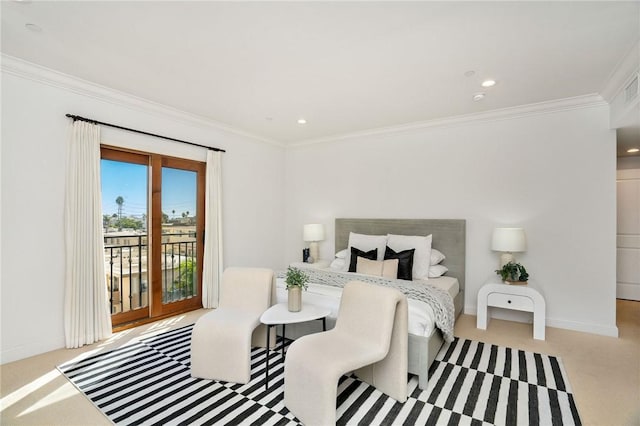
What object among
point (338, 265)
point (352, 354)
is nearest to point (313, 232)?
point (338, 265)

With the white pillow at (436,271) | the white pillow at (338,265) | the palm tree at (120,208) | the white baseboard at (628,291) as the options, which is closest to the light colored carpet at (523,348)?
the white pillow at (436,271)

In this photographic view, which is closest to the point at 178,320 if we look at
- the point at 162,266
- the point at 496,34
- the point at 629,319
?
the point at 162,266

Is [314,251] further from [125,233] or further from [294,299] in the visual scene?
[125,233]

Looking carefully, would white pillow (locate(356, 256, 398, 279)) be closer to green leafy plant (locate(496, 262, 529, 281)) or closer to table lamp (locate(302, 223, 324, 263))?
green leafy plant (locate(496, 262, 529, 281))

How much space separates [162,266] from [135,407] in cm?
221

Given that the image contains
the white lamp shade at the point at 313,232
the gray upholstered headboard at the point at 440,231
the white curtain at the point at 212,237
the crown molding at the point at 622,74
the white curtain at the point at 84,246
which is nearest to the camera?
the crown molding at the point at 622,74

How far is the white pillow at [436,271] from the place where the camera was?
409 cm

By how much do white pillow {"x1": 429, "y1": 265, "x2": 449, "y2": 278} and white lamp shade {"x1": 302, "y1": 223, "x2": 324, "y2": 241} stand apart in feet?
6.26

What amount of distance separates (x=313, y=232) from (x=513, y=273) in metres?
2.92

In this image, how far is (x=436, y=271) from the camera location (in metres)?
4.12

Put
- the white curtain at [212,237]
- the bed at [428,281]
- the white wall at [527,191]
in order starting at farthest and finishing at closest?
1. the white curtain at [212,237]
2. the white wall at [527,191]
3. the bed at [428,281]

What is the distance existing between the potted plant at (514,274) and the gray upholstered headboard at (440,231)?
62 centimetres

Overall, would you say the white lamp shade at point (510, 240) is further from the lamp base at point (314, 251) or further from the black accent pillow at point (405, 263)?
the lamp base at point (314, 251)

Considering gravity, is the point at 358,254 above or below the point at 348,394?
above
